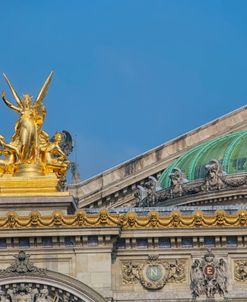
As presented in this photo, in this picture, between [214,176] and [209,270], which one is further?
[214,176]

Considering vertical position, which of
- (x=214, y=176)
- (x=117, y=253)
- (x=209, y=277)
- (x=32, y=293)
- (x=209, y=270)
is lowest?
(x=32, y=293)

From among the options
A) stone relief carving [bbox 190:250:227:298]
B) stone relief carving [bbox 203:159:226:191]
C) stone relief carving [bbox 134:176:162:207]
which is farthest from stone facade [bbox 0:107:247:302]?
stone relief carving [bbox 134:176:162:207]

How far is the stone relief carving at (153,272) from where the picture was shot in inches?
3433

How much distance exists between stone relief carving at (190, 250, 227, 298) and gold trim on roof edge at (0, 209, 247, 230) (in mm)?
1075

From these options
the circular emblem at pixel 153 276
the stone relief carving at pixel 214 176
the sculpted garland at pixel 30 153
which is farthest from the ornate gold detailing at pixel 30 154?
the stone relief carving at pixel 214 176

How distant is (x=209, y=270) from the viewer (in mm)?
87188

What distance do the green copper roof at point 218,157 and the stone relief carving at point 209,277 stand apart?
21249 mm

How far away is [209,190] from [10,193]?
67.1 ft

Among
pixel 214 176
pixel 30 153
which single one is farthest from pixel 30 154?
pixel 214 176

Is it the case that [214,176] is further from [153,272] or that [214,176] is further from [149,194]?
[153,272]

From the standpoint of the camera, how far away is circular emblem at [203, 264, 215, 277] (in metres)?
87.2

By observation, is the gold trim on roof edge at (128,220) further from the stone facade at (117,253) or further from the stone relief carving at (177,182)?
the stone relief carving at (177,182)

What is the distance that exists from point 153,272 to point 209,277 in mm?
1759

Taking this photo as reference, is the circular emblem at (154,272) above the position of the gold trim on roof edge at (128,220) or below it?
below
